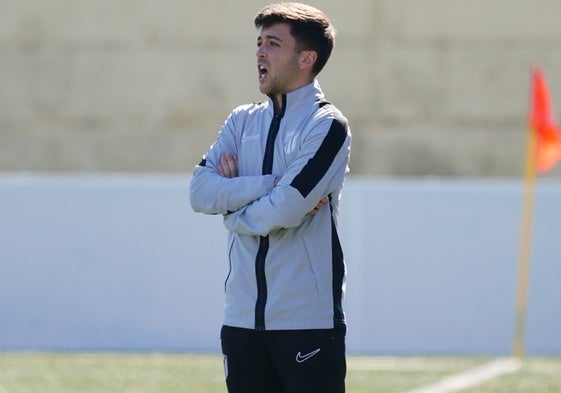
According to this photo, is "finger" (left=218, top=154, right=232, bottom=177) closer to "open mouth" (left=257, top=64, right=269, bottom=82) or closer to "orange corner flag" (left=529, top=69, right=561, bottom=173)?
"open mouth" (left=257, top=64, right=269, bottom=82)

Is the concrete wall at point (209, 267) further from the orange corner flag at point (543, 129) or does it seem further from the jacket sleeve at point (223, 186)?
the jacket sleeve at point (223, 186)

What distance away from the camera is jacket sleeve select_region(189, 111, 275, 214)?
4039mm

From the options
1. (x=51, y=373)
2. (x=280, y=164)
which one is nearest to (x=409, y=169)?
(x=51, y=373)

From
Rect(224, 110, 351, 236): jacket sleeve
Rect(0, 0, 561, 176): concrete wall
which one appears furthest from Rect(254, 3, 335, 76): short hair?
Rect(0, 0, 561, 176): concrete wall

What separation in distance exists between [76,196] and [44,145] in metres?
5.85

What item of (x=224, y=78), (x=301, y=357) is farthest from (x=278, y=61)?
(x=224, y=78)

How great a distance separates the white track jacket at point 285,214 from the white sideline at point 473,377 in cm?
378

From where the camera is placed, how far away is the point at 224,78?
1538 centimetres

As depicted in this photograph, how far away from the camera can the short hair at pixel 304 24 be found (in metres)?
4.03

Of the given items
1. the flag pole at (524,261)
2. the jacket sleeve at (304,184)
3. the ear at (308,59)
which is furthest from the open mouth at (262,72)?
the flag pole at (524,261)

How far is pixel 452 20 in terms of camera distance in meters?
15.6

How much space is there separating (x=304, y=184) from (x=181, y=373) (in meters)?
4.60

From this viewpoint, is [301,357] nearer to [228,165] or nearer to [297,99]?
[228,165]

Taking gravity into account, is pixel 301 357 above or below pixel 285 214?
below
